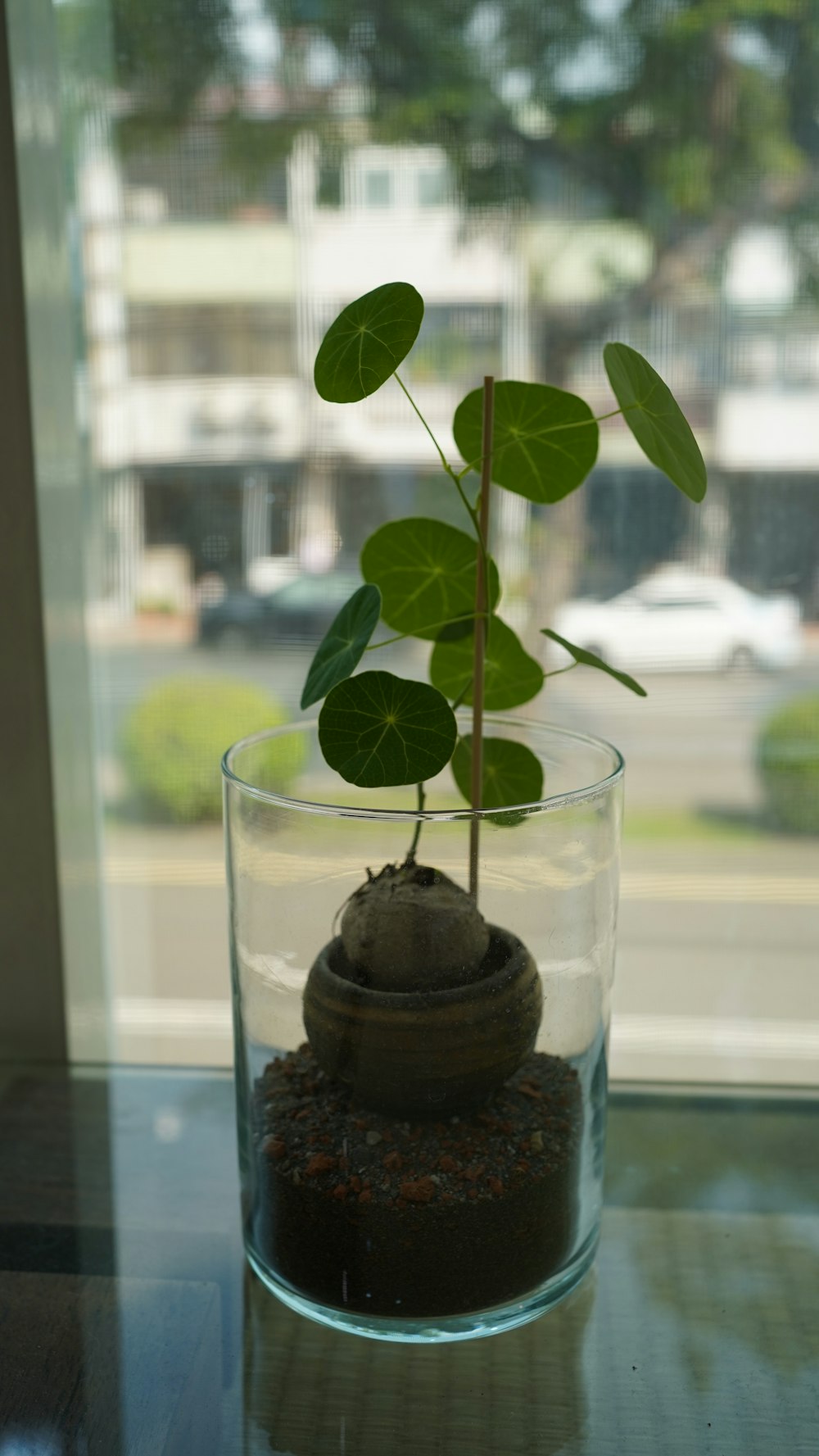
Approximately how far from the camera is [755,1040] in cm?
104

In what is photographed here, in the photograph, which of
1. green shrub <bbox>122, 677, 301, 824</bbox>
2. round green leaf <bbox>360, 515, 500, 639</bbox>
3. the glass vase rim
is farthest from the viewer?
green shrub <bbox>122, 677, 301, 824</bbox>

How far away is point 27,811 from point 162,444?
30 centimetres

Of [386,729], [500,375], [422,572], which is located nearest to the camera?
[386,729]

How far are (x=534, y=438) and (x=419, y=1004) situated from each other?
305 millimetres

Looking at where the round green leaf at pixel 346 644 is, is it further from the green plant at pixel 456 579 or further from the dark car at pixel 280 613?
the dark car at pixel 280 613

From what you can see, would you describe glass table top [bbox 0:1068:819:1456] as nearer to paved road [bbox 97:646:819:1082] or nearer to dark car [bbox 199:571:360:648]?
paved road [bbox 97:646:819:1082]

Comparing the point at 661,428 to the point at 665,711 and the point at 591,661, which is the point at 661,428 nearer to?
the point at 591,661

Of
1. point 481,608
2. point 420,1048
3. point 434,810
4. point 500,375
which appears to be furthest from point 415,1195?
point 500,375

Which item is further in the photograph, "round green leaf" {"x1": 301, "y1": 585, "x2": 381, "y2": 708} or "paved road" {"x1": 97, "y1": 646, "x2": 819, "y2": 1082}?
"paved road" {"x1": 97, "y1": 646, "x2": 819, "y2": 1082}

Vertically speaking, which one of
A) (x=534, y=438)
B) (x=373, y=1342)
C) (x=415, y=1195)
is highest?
(x=534, y=438)

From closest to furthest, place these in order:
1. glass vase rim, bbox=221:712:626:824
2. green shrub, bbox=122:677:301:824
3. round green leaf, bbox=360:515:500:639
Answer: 1. glass vase rim, bbox=221:712:626:824
2. round green leaf, bbox=360:515:500:639
3. green shrub, bbox=122:677:301:824

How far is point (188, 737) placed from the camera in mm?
1040

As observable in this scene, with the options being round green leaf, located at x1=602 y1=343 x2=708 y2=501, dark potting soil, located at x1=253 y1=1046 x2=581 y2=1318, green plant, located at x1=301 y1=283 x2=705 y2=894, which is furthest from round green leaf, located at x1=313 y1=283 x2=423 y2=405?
dark potting soil, located at x1=253 y1=1046 x2=581 y2=1318

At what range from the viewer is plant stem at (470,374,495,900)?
62 centimetres
